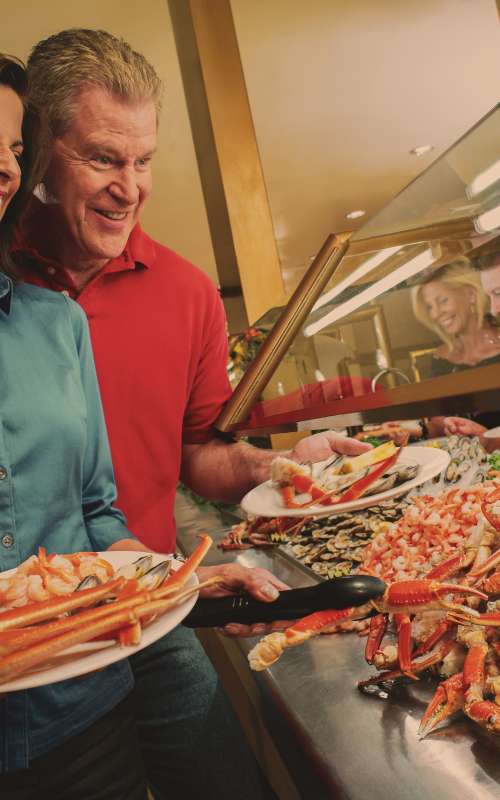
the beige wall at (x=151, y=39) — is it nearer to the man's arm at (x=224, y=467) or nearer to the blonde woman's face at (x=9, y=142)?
the blonde woman's face at (x=9, y=142)

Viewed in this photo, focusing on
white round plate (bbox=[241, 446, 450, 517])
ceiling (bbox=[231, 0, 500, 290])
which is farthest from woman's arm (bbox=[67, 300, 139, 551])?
ceiling (bbox=[231, 0, 500, 290])

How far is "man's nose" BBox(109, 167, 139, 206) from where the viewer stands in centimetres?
171

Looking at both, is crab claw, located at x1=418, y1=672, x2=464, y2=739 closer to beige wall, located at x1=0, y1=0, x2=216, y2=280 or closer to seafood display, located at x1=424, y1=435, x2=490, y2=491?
seafood display, located at x1=424, y1=435, x2=490, y2=491

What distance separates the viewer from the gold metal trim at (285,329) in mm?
1156

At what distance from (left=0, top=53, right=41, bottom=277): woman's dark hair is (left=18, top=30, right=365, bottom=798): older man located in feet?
0.17

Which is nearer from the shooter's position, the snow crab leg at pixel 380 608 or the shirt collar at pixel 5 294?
the snow crab leg at pixel 380 608

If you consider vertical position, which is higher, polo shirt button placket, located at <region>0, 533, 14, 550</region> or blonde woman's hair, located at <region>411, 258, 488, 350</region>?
blonde woman's hair, located at <region>411, 258, 488, 350</region>

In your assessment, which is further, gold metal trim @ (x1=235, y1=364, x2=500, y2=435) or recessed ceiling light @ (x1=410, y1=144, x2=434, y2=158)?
recessed ceiling light @ (x1=410, y1=144, x2=434, y2=158)

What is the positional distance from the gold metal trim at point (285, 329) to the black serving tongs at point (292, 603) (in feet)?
1.55

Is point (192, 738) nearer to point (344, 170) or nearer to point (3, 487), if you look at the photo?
point (3, 487)

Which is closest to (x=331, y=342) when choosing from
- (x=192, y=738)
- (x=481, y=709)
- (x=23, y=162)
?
(x=481, y=709)

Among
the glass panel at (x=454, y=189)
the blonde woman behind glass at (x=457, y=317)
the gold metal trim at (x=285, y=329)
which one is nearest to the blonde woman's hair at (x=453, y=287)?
the blonde woman behind glass at (x=457, y=317)

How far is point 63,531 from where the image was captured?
1.24m

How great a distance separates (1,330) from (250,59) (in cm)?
382
